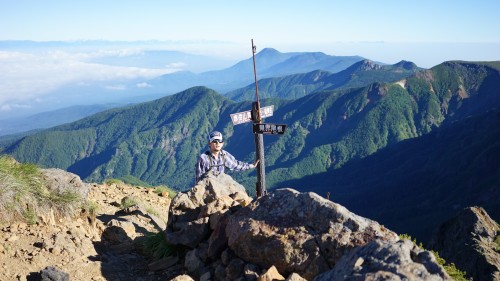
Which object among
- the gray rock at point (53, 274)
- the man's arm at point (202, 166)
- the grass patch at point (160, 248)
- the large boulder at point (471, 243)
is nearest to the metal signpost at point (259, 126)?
the man's arm at point (202, 166)

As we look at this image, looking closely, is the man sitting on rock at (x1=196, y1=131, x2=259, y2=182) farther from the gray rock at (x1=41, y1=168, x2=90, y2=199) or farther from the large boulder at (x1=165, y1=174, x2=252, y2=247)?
the gray rock at (x1=41, y1=168, x2=90, y2=199)

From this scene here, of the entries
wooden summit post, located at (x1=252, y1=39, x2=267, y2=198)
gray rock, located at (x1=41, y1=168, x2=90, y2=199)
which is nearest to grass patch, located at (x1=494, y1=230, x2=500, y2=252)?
wooden summit post, located at (x1=252, y1=39, x2=267, y2=198)

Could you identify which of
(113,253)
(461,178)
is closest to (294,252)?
(113,253)

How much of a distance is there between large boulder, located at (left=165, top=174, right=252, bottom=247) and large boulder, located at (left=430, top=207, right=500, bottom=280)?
1448cm

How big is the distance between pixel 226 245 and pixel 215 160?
4.55 meters

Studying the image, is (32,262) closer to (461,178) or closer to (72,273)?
(72,273)

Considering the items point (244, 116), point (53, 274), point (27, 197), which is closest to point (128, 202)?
point (244, 116)

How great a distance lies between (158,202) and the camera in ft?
61.7

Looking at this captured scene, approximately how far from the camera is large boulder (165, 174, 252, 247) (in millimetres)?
9734

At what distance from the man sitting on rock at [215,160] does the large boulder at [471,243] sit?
1415cm

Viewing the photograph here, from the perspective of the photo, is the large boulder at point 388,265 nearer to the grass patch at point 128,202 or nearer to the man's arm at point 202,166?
the man's arm at point 202,166

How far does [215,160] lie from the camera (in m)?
13.2

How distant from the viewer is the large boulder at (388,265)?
551 centimetres

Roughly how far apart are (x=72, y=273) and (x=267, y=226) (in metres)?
4.28
